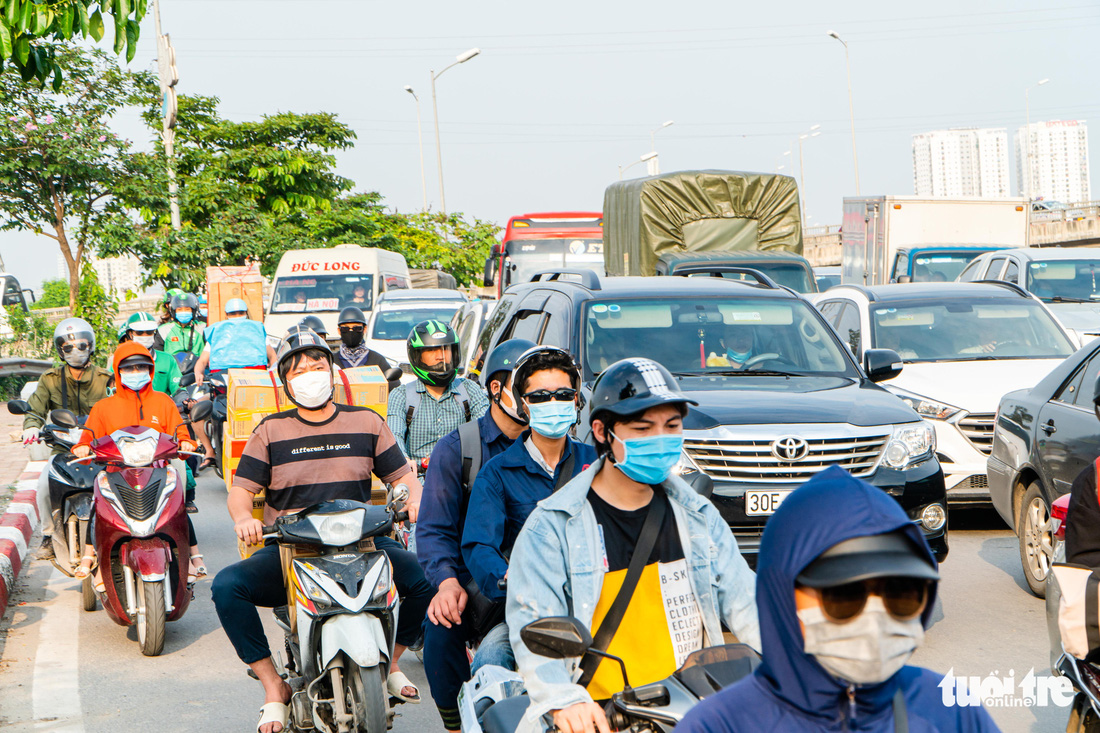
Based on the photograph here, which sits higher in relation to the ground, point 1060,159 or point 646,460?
point 1060,159

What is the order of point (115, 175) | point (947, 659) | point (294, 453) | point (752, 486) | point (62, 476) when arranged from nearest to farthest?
point (294, 453) < point (947, 659) < point (752, 486) < point (62, 476) < point (115, 175)

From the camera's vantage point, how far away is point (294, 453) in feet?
17.5

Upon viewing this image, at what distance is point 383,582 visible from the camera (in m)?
4.80

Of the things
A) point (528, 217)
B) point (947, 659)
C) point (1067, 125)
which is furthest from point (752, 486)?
point (1067, 125)

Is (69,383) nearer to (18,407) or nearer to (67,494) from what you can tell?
(18,407)

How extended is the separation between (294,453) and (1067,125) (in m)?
157

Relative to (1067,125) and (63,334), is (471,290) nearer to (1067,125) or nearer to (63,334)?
(63,334)

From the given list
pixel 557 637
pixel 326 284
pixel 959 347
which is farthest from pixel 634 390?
pixel 326 284

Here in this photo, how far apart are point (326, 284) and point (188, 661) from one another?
16.4m

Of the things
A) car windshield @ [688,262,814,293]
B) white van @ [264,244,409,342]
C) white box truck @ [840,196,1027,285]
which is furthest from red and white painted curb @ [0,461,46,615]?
white box truck @ [840,196,1027,285]

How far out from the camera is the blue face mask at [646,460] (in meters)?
3.14

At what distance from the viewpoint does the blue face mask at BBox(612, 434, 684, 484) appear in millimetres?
3143

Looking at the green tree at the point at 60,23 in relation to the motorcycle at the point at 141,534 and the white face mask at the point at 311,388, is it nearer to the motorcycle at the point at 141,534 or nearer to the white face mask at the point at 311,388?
the white face mask at the point at 311,388

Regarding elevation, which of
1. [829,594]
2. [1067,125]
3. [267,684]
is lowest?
[267,684]
